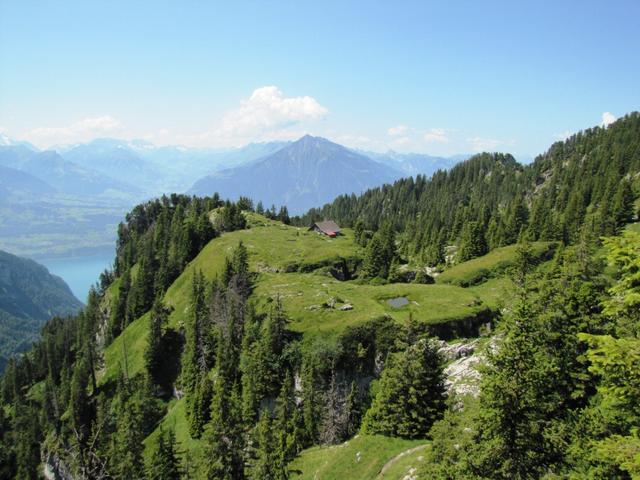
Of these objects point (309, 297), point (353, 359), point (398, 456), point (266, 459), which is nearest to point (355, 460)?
point (398, 456)

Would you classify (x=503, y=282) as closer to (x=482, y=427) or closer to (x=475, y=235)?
(x=475, y=235)

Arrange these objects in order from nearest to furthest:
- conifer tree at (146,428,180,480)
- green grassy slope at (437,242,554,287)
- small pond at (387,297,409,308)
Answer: conifer tree at (146,428,180,480), small pond at (387,297,409,308), green grassy slope at (437,242,554,287)

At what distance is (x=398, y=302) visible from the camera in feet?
232

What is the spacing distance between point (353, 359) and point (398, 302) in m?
16.7

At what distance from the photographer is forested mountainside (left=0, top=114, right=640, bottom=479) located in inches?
829

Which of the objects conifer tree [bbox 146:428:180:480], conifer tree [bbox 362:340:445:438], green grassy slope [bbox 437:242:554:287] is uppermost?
green grassy slope [bbox 437:242:554:287]

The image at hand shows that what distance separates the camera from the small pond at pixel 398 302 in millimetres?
69494

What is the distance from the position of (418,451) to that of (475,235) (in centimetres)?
7758

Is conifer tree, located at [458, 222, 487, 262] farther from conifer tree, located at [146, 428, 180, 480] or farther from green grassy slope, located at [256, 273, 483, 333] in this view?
conifer tree, located at [146, 428, 180, 480]

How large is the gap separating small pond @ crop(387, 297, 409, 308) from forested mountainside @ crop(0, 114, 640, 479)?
34 centimetres

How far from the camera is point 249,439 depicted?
176ft

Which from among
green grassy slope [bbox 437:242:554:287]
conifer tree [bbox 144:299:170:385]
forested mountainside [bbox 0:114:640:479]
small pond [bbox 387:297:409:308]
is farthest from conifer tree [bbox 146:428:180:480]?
green grassy slope [bbox 437:242:554:287]

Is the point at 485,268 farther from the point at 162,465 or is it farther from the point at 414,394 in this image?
the point at 162,465

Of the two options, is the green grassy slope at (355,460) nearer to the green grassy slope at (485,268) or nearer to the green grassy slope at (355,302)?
the green grassy slope at (355,302)
